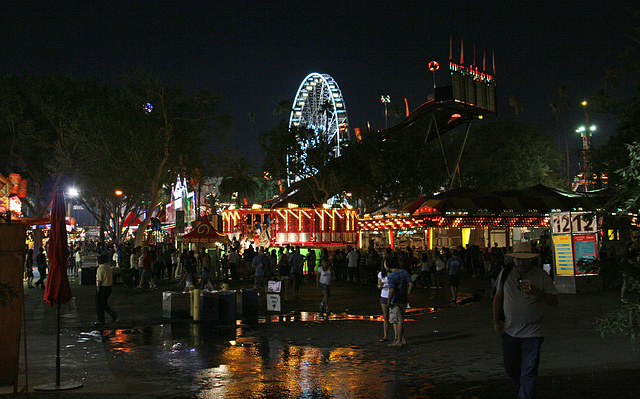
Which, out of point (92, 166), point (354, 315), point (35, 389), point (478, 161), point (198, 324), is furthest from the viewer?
point (478, 161)

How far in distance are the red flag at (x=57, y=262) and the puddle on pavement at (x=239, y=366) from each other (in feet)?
4.51

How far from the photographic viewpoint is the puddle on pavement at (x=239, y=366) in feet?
23.9

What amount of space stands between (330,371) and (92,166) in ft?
102

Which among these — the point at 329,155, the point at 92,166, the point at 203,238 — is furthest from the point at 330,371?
the point at 329,155

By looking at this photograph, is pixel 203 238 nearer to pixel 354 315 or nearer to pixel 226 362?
pixel 354 315

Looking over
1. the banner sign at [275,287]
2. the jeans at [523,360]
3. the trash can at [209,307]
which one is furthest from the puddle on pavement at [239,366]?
the banner sign at [275,287]

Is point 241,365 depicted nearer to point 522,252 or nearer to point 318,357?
point 318,357

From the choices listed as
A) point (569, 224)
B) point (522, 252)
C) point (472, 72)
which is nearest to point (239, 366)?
point (522, 252)

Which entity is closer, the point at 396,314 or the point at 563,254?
the point at 396,314

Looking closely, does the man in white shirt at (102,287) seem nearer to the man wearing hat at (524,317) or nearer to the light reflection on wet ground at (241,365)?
the light reflection on wet ground at (241,365)

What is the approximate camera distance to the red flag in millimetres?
8516

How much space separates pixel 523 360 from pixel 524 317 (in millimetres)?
417

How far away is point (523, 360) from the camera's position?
5637 mm

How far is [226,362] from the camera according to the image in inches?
360
